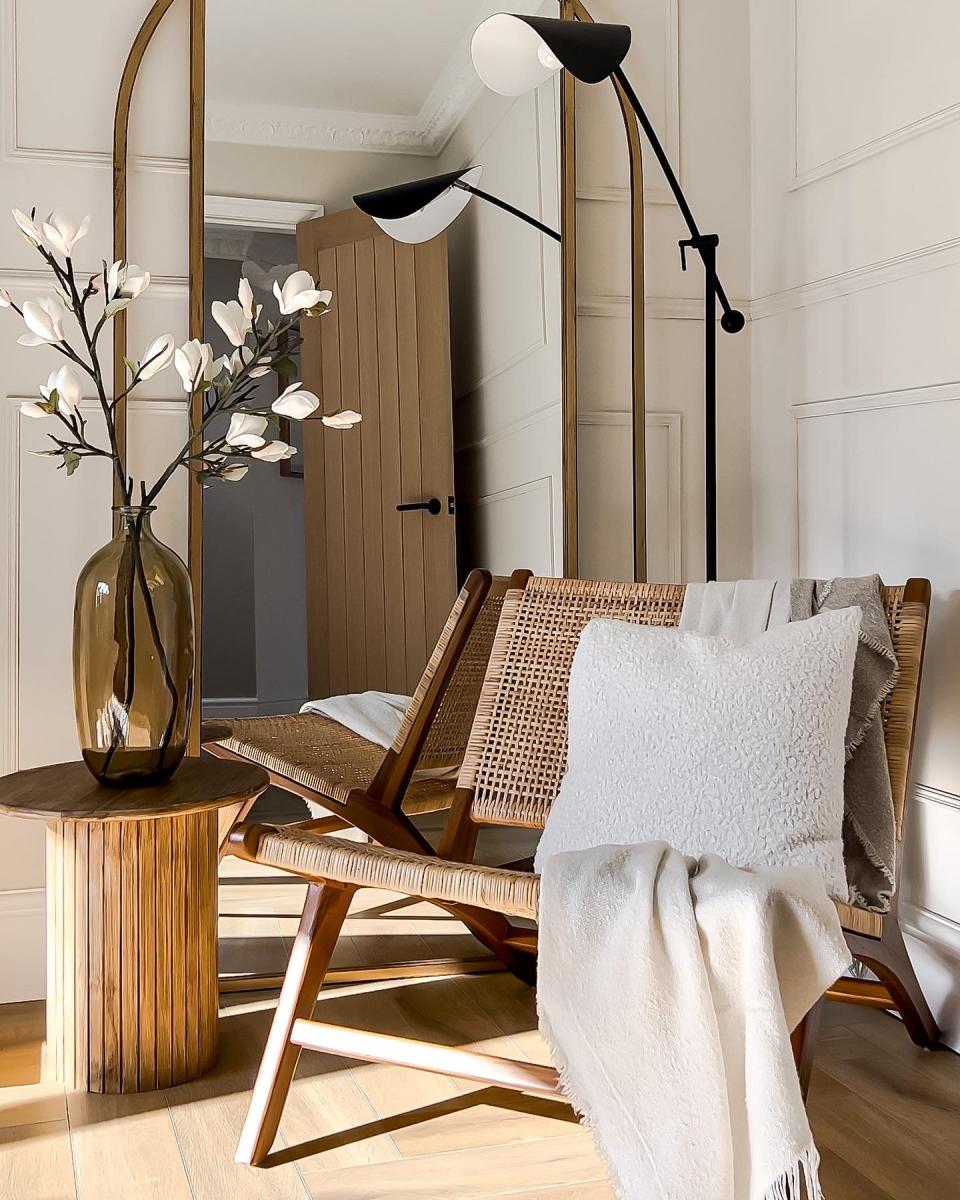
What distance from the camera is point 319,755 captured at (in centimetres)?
217

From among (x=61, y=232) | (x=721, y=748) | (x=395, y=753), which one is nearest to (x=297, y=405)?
(x=61, y=232)

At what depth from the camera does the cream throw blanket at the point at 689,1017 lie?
122 centimetres

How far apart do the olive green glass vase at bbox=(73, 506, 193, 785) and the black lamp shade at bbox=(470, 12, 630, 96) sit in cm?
101

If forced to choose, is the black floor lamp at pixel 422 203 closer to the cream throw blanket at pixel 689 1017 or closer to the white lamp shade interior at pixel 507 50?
the white lamp shade interior at pixel 507 50

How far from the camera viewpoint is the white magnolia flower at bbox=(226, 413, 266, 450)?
5.80 feet

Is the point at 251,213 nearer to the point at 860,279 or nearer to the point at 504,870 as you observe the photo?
the point at 860,279

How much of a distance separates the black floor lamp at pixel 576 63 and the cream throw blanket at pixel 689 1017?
3.91ft

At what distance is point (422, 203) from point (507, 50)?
35cm

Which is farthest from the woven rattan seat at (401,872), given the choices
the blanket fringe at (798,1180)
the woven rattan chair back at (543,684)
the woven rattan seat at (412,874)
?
the woven rattan chair back at (543,684)

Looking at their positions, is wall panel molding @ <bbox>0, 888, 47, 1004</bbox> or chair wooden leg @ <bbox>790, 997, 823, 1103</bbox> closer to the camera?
chair wooden leg @ <bbox>790, 997, 823, 1103</bbox>

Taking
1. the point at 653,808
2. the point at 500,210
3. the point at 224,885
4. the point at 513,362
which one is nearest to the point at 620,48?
the point at 500,210

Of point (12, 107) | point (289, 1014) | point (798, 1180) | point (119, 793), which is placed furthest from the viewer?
point (12, 107)

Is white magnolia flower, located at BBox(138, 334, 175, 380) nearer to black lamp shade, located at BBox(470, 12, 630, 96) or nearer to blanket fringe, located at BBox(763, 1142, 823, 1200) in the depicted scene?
black lamp shade, located at BBox(470, 12, 630, 96)

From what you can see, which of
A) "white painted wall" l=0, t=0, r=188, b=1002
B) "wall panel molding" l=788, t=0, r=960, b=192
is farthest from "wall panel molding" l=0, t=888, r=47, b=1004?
"wall panel molding" l=788, t=0, r=960, b=192
